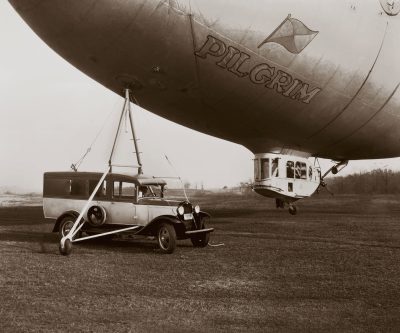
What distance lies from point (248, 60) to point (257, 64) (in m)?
0.29

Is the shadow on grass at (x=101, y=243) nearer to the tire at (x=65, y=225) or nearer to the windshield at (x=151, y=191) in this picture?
the tire at (x=65, y=225)

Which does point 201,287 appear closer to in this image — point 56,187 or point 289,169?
point 56,187

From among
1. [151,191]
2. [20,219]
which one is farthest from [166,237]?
[20,219]

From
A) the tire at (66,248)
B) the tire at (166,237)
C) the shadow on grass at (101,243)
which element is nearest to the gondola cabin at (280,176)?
the shadow on grass at (101,243)

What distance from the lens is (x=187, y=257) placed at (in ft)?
34.3

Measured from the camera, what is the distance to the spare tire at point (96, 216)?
466 inches

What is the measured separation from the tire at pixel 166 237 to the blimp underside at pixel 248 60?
12.2 feet

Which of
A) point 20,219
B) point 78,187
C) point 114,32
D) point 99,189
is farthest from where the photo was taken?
point 20,219

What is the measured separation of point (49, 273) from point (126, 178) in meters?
3.90

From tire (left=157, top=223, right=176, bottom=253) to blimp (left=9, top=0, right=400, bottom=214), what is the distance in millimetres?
3717

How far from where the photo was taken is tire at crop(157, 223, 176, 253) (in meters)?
10.9

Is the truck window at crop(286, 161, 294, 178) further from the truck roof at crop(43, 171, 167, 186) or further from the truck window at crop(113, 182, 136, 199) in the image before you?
the truck window at crop(113, 182, 136, 199)

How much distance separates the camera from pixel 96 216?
11.9 meters

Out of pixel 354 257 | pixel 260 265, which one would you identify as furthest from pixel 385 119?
pixel 260 265
